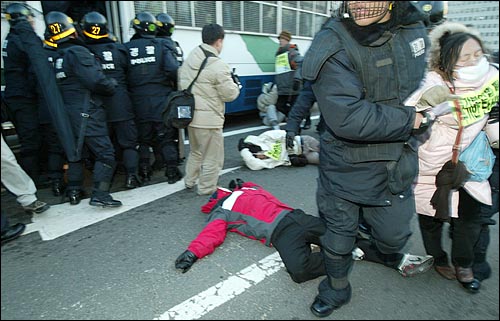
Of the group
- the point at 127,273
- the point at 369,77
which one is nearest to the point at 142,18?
the point at 127,273

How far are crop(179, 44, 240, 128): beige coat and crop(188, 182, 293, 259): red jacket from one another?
3.17ft

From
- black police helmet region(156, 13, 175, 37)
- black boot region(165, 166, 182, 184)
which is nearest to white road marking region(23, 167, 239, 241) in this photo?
black boot region(165, 166, 182, 184)

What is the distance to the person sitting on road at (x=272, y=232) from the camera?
2295 mm

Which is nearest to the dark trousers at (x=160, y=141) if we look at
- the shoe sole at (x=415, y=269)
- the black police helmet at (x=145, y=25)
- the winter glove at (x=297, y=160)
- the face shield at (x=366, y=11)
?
the black police helmet at (x=145, y=25)

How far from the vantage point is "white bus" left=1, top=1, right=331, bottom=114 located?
5117 millimetres

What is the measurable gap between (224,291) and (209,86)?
210cm

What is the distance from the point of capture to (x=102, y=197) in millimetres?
3359

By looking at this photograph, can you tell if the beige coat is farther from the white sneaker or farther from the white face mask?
the white face mask

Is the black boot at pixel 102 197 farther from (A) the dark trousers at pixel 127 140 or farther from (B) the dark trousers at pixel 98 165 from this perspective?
(A) the dark trousers at pixel 127 140

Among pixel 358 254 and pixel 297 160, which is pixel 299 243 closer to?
pixel 358 254

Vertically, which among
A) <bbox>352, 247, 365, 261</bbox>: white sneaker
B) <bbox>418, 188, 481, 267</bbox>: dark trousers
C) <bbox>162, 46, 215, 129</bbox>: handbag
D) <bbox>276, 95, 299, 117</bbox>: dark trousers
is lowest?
<bbox>352, 247, 365, 261</bbox>: white sneaker

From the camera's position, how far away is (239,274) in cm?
240

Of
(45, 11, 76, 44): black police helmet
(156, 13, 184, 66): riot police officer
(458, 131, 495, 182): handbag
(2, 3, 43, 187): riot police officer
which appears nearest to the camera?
(458, 131, 495, 182): handbag

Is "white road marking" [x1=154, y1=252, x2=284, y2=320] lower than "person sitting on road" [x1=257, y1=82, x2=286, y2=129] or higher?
lower
